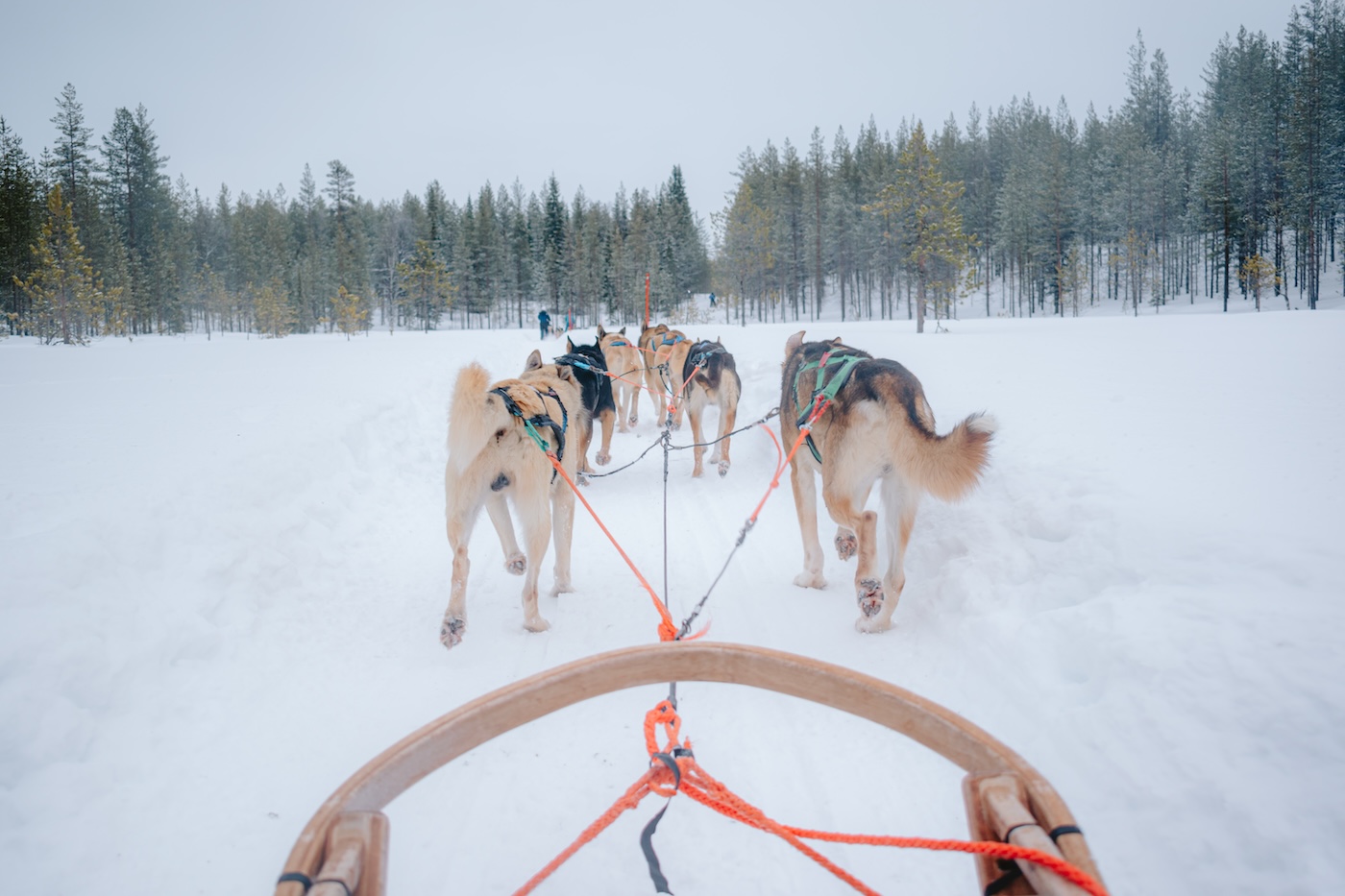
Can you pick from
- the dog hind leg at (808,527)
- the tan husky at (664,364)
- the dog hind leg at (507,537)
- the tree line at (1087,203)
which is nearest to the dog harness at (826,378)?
the dog hind leg at (808,527)

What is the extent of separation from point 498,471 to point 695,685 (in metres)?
1.72

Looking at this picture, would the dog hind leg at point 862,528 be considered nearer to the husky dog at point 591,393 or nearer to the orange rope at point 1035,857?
the orange rope at point 1035,857

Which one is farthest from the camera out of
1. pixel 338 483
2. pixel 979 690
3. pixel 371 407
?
pixel 371 407

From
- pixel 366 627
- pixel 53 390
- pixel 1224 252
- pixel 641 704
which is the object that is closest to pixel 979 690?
pixel 641 704

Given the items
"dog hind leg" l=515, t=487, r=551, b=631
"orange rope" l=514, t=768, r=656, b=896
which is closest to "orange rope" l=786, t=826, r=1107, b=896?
"orange rope" l=514, t=768, r=656, b=896

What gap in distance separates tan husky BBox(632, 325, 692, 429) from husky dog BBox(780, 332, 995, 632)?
5272 millimetres

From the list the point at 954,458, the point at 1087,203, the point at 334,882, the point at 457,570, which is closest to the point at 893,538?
the point at 954,458

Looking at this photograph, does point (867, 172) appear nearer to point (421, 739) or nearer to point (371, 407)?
point (371, 407)

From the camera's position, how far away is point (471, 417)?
3.49m

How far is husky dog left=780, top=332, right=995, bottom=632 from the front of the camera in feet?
10.6

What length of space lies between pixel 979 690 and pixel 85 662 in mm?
4241

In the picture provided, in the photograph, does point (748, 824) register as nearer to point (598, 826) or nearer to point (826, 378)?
point (598, 826)

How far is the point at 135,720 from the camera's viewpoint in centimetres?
269

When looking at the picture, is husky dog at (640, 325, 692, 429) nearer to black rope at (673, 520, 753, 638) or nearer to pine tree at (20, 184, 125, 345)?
black rope at (673, 520, 753, 638)
